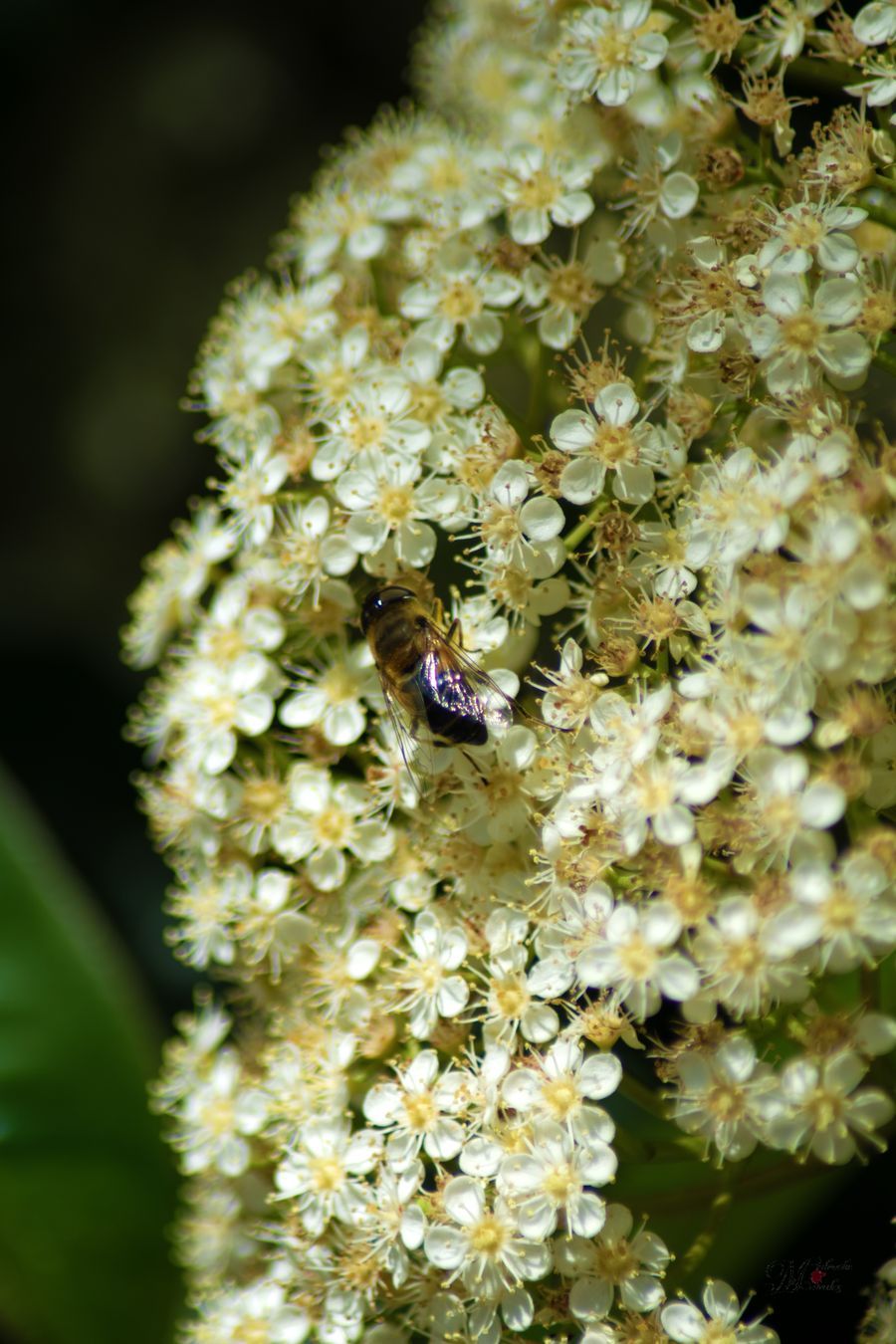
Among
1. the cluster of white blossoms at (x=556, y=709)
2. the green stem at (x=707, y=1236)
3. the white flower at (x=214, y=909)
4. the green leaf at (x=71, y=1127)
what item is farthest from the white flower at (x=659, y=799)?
the green leaf at (x=71, y=1127)

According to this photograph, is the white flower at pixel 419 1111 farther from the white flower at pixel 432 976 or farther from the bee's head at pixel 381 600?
the bee's head at pixel 381 600

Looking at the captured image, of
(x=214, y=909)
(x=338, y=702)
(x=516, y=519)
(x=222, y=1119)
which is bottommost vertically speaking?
(x=222, y=1119)

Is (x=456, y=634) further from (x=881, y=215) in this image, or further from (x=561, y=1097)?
(x=881, y=215)

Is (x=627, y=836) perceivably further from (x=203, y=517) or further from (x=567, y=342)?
(x=203, y=517)

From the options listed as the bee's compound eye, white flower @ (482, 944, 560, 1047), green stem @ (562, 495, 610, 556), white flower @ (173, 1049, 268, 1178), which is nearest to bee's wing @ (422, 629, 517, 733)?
the bee's compound eye

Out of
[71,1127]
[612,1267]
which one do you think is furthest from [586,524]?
[71,1127]

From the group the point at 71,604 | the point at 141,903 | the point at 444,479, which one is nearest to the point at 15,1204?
the point at 141,903
